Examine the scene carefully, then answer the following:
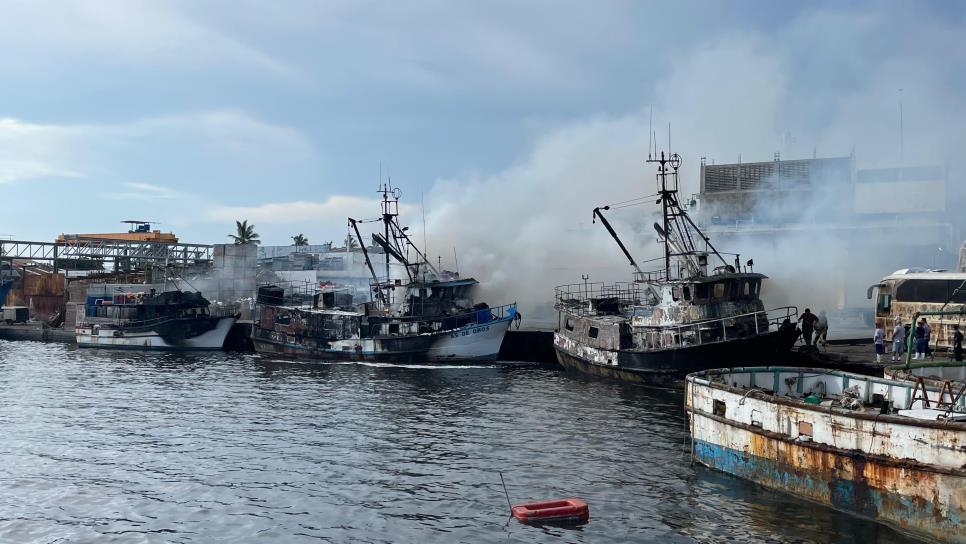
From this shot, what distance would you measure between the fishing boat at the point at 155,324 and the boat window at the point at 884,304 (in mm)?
44816

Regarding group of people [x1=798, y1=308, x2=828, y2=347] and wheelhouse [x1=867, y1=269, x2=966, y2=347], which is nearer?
wheelhouse [x1=867, y1=269, x2=966, y2=347]

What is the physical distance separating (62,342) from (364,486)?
60394 millimetres

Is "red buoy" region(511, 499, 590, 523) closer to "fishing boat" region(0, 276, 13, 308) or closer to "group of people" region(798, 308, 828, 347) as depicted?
"group of people" region(798, 308, 828, 347)

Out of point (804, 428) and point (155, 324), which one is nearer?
point (804, 428)

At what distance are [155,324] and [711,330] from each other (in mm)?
43537

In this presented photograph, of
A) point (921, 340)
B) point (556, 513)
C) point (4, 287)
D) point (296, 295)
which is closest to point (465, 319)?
point (921, 340)

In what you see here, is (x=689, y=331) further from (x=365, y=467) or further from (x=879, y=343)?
(x=365, y=467)

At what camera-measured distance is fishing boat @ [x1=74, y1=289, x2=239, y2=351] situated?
200 feet

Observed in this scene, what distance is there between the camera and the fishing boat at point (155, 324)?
60.9 metres

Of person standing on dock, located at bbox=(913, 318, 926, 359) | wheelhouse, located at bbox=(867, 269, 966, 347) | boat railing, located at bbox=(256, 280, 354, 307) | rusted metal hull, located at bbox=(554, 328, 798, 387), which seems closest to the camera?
person standing on dock, located at bbox=(913, 318, 926, 359)

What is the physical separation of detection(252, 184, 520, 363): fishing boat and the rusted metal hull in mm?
10016

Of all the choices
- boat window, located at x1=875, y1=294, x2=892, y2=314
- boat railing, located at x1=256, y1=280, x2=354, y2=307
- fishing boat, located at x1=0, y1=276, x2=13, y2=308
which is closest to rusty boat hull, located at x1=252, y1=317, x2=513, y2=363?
boat railing, located at x1=256, y1=280, x2=354, y2=307

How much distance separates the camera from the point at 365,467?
23297 millimetres

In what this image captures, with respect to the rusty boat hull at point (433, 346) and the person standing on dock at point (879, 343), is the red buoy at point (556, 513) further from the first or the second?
the rusty boat hull at point (433, 346)
